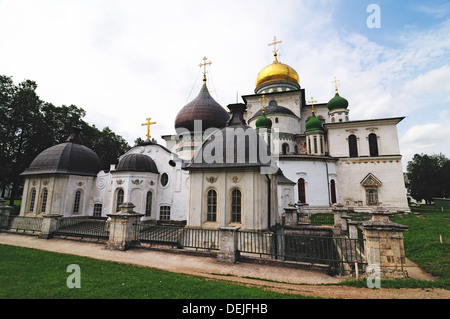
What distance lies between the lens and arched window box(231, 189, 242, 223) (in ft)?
35.7

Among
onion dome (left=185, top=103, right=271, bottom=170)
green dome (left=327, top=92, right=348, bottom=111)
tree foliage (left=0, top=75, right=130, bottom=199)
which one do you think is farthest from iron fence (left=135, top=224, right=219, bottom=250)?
green dome (left=327, top=92, right=348, bottom=111)

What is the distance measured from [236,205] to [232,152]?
8.85ft

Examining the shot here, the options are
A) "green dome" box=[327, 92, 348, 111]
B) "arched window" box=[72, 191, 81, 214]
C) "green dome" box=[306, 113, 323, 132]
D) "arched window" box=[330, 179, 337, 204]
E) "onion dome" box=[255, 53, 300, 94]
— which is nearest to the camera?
"arched window" box=[72, 191, 81, 214]

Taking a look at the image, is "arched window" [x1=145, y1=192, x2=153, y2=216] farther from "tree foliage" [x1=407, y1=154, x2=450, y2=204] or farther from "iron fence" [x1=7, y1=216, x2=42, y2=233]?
"tree foliage" [x1=407, y1=154, x2=450, y2=204]

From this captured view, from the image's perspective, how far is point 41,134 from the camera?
2262cm

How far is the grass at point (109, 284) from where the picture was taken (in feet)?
15.9

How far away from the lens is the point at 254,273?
688cm

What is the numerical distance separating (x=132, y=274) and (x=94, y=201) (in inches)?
600

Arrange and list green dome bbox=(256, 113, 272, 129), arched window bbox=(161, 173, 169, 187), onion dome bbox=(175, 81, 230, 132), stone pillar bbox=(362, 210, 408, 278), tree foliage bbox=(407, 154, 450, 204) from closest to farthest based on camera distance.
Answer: stone pillar bbox=(362, 210, 408, 278)
arched window bbox=(161, 173, 169, 187)
onion dome bbox=(175, 81, 230, 132)
green dome bbox=(256, 113, 272, 129)
tree foliage bbox=(407, 154, 450, 204)

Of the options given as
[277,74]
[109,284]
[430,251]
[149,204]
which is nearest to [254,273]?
[109,284]

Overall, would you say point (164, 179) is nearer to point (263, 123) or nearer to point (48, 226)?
point (48, 226)

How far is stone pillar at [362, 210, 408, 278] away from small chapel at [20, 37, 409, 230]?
4923 mm
